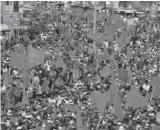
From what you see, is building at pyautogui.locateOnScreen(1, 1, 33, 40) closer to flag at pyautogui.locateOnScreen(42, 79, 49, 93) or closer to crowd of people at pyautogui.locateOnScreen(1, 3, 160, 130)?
crowd of people at pyautogui.locateOnScreen(1, 3, 160, 130)

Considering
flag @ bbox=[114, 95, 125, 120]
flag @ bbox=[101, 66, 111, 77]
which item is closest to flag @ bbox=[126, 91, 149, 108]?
flag @ bbox=[114, 95, 125, 120]

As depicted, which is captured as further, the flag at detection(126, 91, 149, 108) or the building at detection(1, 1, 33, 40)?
the building at detection(1, 1, 33, 40)

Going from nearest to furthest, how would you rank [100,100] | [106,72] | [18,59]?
1. [100,100]
2. [18,59]
3. [106,72]

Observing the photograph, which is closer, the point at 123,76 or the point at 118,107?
the point at 118,107

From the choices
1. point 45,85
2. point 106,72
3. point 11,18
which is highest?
point 11,18

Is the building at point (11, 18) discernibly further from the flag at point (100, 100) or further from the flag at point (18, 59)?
the flag at point (100, 100)

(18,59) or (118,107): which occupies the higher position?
(18,59)

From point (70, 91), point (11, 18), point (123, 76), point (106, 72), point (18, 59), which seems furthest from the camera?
point (11, 18)

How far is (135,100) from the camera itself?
57.2 ft

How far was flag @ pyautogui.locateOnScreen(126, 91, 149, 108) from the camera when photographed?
17.3 m

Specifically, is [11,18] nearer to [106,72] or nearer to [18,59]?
[106,72]

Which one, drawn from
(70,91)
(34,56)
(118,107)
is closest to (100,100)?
(118,107)

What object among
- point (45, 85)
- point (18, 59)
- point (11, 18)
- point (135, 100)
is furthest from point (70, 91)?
point (11, 18)

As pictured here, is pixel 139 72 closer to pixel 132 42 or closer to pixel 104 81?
pixel 104 81
